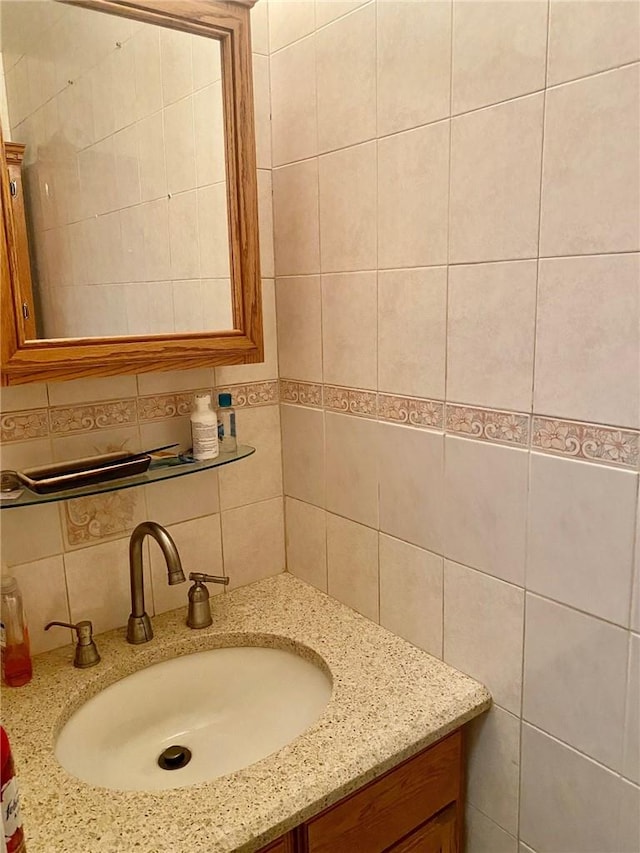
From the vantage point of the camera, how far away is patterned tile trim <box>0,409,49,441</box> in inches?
47.0

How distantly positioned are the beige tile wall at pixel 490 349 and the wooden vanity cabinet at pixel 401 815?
70 millimetres

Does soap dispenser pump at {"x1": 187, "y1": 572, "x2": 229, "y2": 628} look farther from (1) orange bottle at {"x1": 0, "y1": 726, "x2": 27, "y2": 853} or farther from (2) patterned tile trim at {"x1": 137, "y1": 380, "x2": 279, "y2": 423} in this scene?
(1) orange bottle at {"x1": 0, "y1": 726, "x2": 27, "y2": 853}

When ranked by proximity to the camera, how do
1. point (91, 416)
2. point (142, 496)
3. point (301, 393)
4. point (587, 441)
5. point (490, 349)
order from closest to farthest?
point (587, 441) → point (490, 349) → point (91, 416) → point (142, 496) → point (301, 393)

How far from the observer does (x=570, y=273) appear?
939mm

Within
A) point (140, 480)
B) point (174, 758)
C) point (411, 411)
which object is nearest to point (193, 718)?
point (174, 758)

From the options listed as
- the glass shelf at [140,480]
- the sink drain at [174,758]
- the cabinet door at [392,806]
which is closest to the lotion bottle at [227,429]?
the glass shelf at [140,480]

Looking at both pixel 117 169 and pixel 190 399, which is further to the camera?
pixel 190 399

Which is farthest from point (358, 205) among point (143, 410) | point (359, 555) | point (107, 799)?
point (107, 799)

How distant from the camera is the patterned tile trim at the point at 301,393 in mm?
1460

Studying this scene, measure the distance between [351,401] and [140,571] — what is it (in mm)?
558

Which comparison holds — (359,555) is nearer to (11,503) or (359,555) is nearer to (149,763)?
(149,763)

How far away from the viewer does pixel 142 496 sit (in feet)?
4.58

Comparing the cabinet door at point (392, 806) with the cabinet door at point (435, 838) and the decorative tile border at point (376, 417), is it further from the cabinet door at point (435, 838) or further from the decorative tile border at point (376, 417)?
the decorative tile border at point (376, 417)

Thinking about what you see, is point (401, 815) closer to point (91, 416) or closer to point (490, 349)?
point (490, 349)
